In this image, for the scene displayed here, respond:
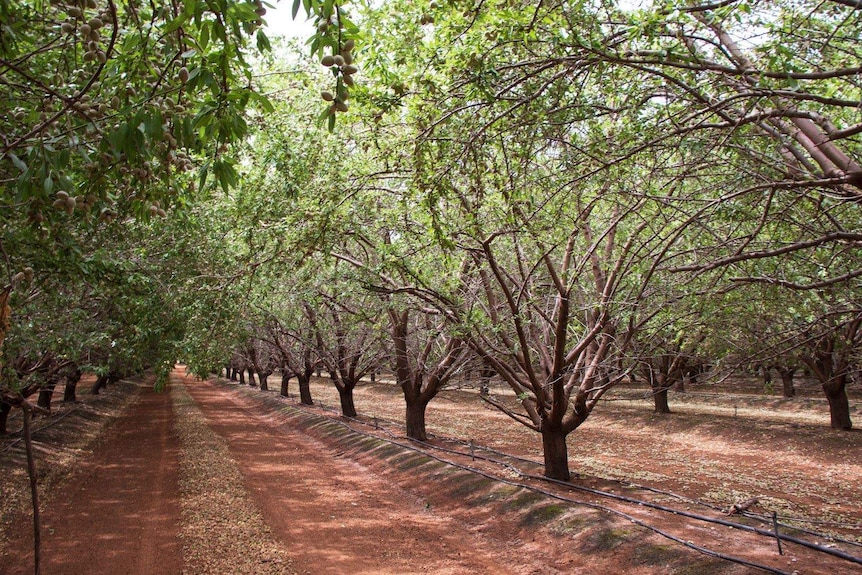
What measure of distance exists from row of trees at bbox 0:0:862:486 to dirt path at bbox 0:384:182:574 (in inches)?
114

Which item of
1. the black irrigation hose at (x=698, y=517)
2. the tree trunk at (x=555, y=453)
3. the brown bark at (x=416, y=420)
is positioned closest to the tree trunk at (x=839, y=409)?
the black irrigation hose at (x=698, y=517)

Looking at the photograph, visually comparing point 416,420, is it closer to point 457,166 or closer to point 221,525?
point 221,525

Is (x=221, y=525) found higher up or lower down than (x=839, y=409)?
lower down

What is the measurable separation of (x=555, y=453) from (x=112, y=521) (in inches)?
328

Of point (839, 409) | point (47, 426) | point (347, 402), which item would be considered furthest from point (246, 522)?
point (839, 409)

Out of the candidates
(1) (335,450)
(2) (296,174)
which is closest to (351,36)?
(2) (296,174)

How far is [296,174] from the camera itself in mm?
9273

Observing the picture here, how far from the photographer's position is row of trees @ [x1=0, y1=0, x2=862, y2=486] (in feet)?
14.0

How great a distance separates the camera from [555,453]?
11.5 metres

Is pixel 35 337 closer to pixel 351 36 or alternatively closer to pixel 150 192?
pixel 150 192

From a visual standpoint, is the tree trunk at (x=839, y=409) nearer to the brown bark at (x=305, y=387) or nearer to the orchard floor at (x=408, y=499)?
the orchard floor at (x=408, y=499)

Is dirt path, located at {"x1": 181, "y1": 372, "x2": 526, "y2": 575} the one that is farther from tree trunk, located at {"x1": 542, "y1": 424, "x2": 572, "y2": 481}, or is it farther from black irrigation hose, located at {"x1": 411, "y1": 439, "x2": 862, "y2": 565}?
tree trunk, located at {"x1": 542, "y1": 424, "x2": 572, "y2": 481}

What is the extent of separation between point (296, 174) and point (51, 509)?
27.9ft

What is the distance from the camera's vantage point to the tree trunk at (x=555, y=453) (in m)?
11.3
